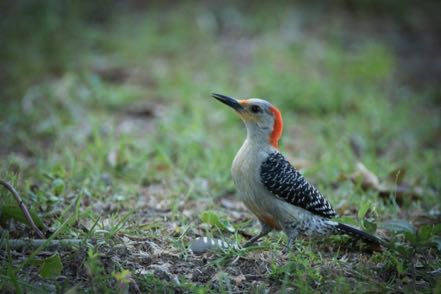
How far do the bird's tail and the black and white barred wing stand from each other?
0.13 metres

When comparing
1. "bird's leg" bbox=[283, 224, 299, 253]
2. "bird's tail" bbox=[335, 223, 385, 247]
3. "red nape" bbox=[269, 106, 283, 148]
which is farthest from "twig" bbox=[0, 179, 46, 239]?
"bird's tail" bbox=[335, 223, 385, 247]

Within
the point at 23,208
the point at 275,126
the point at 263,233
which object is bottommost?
the point at 263,233

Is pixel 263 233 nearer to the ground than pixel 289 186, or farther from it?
nearer to the ground

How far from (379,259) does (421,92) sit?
16.9 feet

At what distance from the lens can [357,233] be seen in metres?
4.41

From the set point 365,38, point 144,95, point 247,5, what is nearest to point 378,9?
point 365,38

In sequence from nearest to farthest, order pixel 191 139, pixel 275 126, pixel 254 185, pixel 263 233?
pixel 254 185 < pixel 263 233 < pixel 275 126 < pixel 191 139

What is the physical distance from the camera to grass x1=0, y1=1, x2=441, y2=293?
13.1 feet

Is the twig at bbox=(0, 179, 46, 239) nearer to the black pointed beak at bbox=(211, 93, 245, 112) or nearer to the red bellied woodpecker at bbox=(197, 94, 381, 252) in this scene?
the red bellied woodpecker at bbox=(197, 94, 381, 252)

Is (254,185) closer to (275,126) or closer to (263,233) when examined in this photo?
(263,233)

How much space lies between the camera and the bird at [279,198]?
14.3 feet

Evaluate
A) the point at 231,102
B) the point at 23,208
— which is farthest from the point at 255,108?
the point at 23,208

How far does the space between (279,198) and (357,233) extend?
66 centimetres

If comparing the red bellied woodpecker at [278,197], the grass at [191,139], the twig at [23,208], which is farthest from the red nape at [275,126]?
the twig at [23,208]
